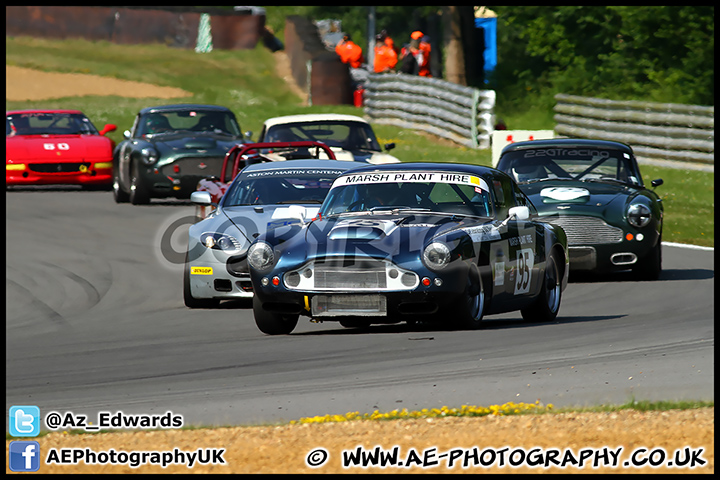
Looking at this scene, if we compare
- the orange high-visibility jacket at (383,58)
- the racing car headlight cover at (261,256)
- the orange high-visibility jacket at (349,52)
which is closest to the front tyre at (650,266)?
the racing car headlight cover at (261,256)

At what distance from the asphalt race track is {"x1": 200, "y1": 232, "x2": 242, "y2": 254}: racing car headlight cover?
612mm

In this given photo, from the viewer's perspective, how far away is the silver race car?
37.6 feet

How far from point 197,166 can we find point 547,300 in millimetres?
10428

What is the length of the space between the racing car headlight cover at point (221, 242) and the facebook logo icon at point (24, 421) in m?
4.51

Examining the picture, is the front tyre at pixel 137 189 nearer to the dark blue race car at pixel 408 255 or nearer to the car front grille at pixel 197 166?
the car front grille at pixel 197 166

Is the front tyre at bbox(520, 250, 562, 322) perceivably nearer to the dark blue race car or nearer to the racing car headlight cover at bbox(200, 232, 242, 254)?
the dark blue race car

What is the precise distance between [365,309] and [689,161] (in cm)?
1927

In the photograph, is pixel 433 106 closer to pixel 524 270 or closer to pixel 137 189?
pixel 137 189

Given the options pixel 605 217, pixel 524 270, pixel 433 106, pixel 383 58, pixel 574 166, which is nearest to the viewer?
pixel 524 270

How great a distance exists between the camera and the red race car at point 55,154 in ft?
72.0

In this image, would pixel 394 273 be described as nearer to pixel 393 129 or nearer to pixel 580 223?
pixel 580 223

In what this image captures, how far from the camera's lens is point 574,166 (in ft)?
47.2

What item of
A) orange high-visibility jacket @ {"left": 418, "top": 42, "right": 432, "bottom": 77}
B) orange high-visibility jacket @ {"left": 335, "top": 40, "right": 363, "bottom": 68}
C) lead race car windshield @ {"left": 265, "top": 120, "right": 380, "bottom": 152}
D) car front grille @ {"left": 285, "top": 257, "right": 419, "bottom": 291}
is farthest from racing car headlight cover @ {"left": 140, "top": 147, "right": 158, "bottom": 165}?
orange high-visibility jacket @ {"left": 335, "top": 40, "right": 363, "bottom": 68}

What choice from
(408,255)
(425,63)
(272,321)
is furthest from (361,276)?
(425,63)
